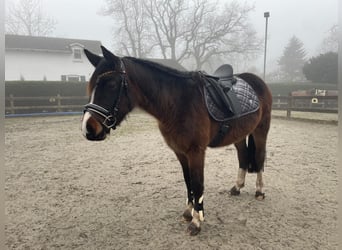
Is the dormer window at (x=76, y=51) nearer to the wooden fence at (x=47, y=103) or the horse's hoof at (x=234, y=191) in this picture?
the wooden fence at (x=47, y=103)

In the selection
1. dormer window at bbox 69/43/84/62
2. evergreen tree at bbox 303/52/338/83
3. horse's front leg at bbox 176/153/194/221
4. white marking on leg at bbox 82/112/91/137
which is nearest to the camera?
white marking on leg at bbox 82/112/91/137

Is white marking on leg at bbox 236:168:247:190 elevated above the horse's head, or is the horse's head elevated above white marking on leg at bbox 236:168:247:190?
the horse's head

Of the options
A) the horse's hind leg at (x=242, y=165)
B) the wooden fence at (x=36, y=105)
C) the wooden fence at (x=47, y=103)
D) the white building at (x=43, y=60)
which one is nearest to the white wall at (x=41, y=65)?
the white building at (x=43, y=60)

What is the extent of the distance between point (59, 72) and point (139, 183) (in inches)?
923

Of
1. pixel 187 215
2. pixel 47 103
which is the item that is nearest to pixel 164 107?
pixel 187 215

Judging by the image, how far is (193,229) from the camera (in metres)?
2.60

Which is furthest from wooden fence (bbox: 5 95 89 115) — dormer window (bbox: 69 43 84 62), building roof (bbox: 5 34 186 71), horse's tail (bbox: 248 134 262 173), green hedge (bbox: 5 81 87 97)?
horse's tail (bbox: 248 134 262 173)

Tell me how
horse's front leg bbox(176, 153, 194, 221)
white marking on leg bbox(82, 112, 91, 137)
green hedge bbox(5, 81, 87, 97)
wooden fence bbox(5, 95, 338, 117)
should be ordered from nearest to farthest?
white marking on leg bbox(82, 112, 91, 137), horse's front leg bbox(176, 153, 194, 221), wooden fence bbox(5, 95, 338, 117), green hedge bbox(5, 81, 87, 97)

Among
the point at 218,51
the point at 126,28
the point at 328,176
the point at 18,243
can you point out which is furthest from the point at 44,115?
the point at 218,51

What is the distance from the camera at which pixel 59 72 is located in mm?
24000

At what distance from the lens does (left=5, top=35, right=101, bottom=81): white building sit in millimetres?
22688

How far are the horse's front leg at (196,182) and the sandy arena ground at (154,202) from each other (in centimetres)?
11

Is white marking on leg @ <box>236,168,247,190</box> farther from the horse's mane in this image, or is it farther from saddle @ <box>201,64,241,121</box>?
the horse's mane

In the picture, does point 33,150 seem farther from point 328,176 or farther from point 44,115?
point 44,115
